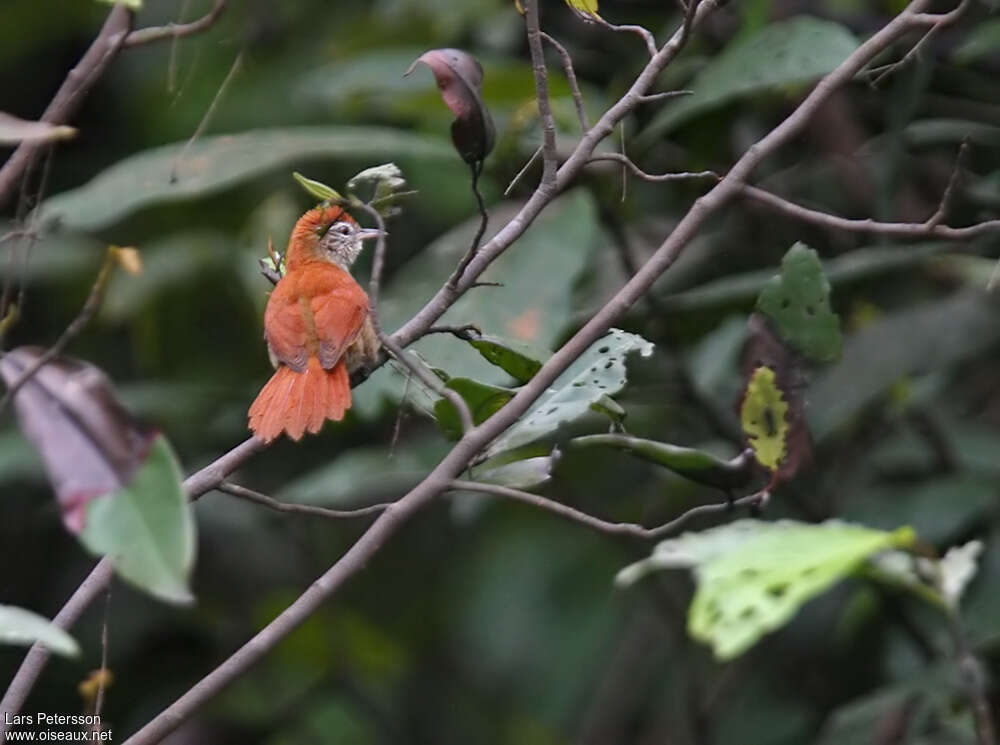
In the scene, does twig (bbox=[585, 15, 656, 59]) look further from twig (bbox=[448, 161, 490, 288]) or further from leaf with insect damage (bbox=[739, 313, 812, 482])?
leaf with insect damage (bbox=[739, 313, 812, 482])

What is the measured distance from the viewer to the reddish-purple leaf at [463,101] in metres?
1.66

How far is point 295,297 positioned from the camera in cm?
315

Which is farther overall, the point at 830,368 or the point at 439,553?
the point at 439,553

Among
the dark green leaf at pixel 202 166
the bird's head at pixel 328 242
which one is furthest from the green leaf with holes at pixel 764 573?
the bird's head at pixel 328 242

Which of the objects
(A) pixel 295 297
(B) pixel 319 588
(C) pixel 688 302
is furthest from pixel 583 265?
(B) pixel 319 588

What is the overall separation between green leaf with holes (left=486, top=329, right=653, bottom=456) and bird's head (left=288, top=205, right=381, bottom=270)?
1471 millimetres

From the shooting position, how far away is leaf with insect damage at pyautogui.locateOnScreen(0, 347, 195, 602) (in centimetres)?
121

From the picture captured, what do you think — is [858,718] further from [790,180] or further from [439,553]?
[439,553]

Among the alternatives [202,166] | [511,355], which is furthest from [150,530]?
[202,166]

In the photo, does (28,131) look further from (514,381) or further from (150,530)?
(514,381)

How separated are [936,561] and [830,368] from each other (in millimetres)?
2294

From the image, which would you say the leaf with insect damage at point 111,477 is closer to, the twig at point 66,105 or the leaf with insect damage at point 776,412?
the twig at point 66,105

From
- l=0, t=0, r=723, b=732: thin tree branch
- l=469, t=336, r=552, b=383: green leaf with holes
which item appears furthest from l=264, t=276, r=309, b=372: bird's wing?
l=0, t=0, r=723, b=732: thin tree branch

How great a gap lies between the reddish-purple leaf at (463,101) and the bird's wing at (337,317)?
117cm
